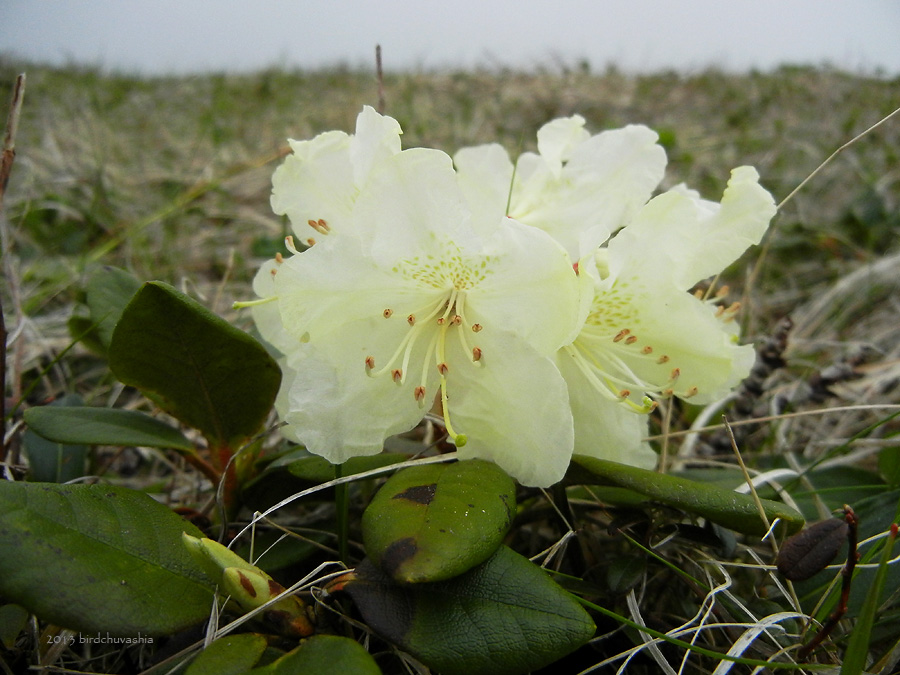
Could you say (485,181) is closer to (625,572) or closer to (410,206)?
(410,206)

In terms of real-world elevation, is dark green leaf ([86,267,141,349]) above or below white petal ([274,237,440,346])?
below

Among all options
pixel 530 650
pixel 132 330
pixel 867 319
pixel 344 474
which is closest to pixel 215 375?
pixel 132 330

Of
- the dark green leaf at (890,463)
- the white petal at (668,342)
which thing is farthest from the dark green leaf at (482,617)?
the dark green leaf at (890,463)

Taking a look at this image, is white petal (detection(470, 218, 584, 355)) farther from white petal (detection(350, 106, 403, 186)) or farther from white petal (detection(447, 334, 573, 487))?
white petal (detection(350, 106, 403, 186))

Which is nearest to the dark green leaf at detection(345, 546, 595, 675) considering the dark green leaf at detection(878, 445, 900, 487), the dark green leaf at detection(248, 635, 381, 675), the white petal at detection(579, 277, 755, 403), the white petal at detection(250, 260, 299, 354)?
the dark green leaf at detection(248, 635, 381, 675)

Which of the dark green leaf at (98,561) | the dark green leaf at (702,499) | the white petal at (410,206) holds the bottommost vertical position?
the dark green leaf at (98,561)

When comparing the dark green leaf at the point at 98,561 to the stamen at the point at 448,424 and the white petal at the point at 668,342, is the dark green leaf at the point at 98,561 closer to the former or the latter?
the stamen at the point at 448,424
